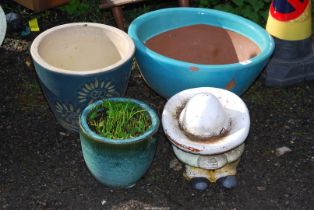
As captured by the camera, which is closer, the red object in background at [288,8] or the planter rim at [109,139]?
the planter rim at [109,139]

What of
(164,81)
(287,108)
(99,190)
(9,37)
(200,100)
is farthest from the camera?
(9,37)

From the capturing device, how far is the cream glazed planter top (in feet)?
7.61

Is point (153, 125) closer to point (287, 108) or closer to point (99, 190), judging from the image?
point (99, 190)

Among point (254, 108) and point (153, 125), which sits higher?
point (153, 125)

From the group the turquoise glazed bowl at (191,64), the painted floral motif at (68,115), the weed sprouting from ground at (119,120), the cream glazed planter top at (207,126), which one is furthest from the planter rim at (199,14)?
the painted floral motif at (68,115)

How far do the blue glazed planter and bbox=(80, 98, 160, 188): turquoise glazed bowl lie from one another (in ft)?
0.34

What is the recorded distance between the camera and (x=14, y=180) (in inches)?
99.8

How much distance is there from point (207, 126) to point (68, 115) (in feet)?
2.22

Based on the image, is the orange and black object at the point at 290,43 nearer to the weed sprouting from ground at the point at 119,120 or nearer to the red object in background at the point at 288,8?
the red object in background at the point at 288,8

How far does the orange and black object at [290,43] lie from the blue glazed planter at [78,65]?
84cm

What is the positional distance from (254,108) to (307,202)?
0.68m

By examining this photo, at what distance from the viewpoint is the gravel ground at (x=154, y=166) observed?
97.2 inches

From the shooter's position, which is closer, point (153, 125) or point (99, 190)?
point (153, 125)

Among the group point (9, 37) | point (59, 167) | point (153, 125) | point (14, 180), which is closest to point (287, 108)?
point (153, 125)
